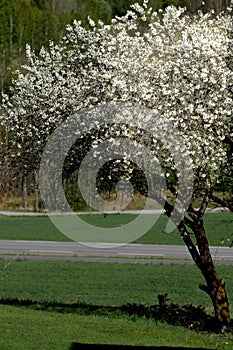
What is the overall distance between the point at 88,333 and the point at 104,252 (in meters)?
20.5

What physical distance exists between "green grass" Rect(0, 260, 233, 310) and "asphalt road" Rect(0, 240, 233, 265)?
1.89m

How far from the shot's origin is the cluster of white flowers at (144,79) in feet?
36.8

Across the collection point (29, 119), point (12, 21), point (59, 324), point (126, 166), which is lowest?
point (59, 324)

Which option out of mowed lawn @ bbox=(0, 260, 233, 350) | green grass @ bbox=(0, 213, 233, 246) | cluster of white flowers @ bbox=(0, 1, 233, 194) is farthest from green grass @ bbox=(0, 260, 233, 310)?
cluster of white flowers @ bbox=(0, 1, 233, 194)

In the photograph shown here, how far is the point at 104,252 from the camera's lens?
3200cm

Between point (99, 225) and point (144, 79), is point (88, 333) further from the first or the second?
point (99, 225)

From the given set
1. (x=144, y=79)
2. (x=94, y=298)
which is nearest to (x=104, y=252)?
(x=94, y=298)

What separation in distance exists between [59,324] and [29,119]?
322cm

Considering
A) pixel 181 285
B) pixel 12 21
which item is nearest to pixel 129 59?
pixel 181 285

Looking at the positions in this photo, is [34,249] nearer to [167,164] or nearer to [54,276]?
[54,276]

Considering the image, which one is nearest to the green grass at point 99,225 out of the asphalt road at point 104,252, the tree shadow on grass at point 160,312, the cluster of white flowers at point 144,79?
the asphalt road at point 104,252

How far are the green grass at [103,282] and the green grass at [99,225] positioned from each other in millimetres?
5852

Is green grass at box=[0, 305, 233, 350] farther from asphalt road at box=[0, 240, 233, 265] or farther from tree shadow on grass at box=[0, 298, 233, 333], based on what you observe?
asphalt road at box=[0, 240, 233, 265]

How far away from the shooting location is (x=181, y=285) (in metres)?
21.8
